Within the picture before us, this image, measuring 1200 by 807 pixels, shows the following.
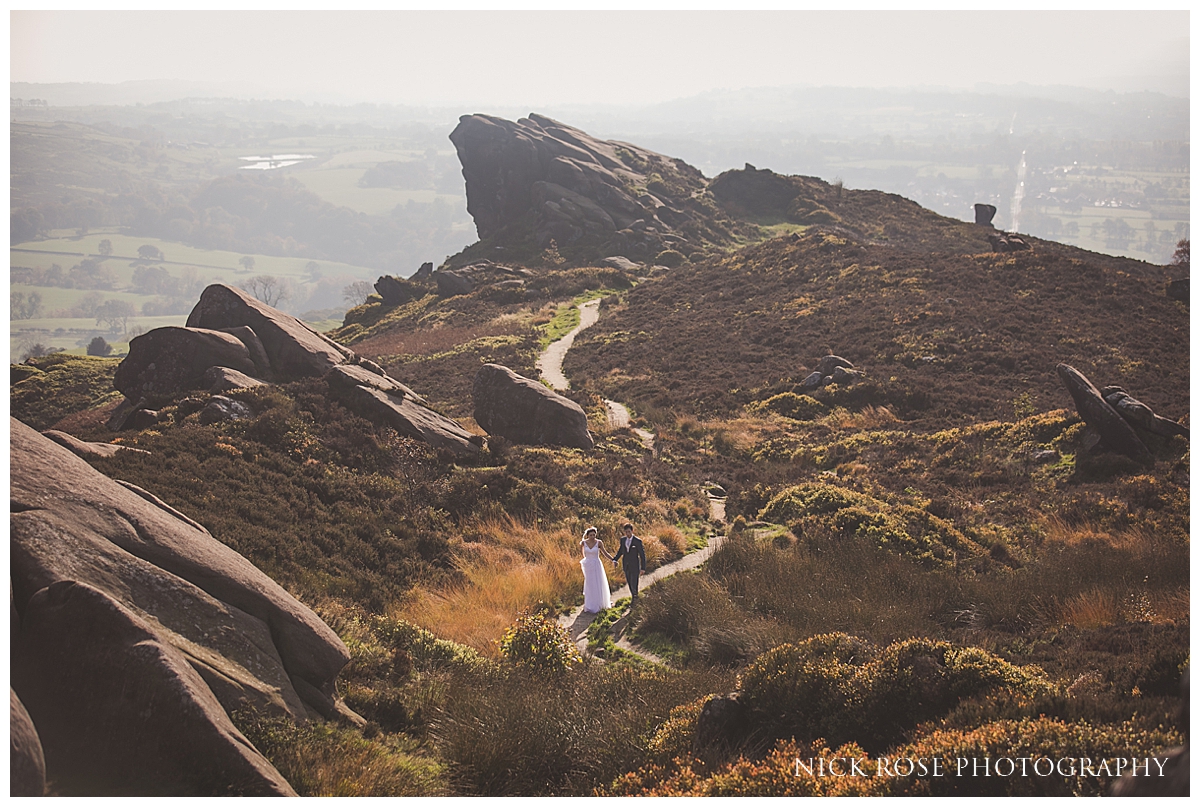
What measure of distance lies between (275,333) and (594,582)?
14121mm

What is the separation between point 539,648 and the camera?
9.05m

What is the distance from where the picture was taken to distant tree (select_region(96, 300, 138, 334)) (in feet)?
607

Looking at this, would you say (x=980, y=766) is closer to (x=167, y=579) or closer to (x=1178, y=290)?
(x=167, y=579)

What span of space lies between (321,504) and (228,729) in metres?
8.82

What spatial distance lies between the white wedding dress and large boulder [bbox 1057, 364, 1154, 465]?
16334 millimetres

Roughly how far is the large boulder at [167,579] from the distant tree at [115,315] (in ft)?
715

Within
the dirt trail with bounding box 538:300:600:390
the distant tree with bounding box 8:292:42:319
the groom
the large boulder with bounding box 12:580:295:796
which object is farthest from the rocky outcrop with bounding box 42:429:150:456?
the distant tree with bounding box 8:292:42:319

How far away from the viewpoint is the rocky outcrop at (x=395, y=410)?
59.3 feet

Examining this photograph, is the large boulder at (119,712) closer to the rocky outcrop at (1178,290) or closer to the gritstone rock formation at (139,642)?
the gritstone rock formation at (139,642)

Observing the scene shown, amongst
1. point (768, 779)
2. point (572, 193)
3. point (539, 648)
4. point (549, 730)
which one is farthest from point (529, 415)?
point (572, 193)

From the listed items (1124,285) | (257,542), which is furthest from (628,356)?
(1124,285)

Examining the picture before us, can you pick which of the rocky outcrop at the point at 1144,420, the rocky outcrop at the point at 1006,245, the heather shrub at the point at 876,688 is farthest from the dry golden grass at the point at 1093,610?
the rocky outcrop at the point at 1006,245

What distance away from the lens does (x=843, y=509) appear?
1547 centimetres

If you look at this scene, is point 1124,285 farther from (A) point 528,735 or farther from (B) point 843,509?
(A) point 528,735
